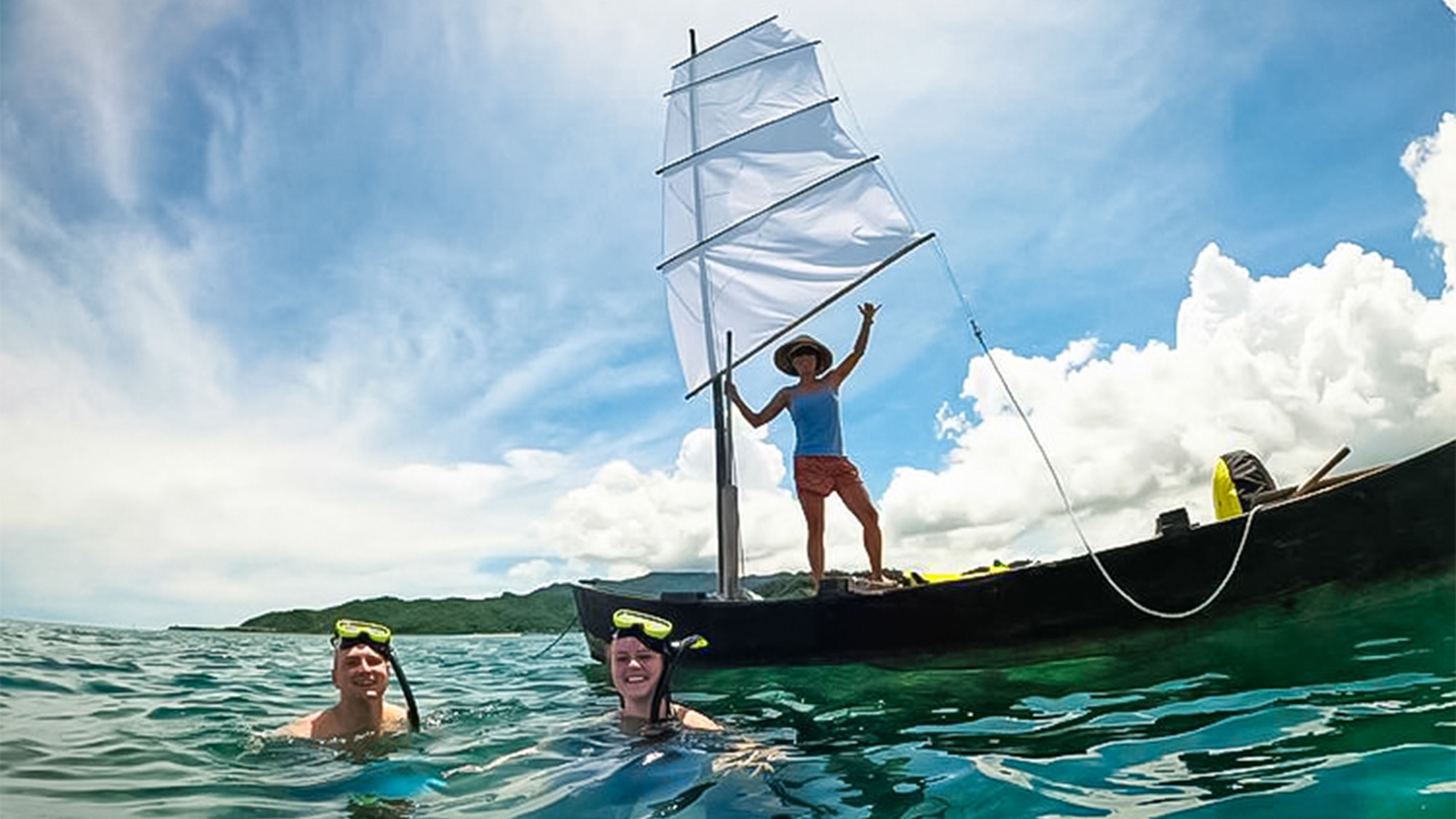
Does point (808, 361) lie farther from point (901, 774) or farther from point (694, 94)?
point (694, 94)

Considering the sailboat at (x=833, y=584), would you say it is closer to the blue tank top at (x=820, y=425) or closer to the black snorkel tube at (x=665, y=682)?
the blue tank top at (x=820, y=425)

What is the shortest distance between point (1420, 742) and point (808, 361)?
7954 millimetres

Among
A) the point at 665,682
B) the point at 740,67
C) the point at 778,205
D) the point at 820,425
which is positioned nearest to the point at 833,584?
the point at 820,425

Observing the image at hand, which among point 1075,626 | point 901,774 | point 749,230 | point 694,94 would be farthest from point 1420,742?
point 694,94

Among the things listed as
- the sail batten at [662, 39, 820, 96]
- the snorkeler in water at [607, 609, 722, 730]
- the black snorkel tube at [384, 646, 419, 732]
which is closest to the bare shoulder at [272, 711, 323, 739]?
the black snorkel tube at [384, 646, 419, 732]

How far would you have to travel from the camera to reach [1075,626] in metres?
8.46

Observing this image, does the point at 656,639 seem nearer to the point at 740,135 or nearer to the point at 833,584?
the point at 833,584

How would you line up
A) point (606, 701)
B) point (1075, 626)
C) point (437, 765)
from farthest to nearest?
point (606, 701) → point (1075, 626) → point (437, 765)

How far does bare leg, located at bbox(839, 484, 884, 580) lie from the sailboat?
2.84 feet

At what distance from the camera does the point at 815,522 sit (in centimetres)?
1155

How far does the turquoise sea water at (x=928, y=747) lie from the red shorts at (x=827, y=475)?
2.32 metres

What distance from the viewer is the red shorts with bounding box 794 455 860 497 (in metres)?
11.5

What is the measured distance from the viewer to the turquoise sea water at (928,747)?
4855 millimetres

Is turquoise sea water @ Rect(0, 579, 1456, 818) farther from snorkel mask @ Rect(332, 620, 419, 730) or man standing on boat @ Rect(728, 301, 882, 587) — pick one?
man standing on boat @ Rect(728, 301, 882, 587)
